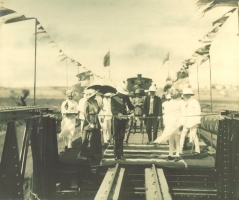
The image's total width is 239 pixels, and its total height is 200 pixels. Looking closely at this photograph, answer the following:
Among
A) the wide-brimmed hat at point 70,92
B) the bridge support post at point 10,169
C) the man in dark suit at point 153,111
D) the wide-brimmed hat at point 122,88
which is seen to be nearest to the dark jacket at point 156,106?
the man in dark suit at point 153,111

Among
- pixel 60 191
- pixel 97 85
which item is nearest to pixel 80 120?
pixel 97 85

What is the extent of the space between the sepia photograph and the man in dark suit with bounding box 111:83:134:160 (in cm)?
2

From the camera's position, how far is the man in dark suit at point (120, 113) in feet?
18.2

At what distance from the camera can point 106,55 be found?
5.33 meters

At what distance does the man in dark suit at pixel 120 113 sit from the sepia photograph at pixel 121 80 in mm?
19

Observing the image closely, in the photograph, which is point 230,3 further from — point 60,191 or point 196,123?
point 60,191

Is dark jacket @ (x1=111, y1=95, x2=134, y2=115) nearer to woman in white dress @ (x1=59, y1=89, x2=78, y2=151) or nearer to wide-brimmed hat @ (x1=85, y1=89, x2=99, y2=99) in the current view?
wide-brimmed hat @ (x1=85, y1=89, x2=99, y2=99)

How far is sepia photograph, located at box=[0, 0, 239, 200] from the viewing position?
5.12 m

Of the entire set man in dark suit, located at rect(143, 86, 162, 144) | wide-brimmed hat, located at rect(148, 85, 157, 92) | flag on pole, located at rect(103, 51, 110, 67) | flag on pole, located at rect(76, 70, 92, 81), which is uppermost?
flag on pole, located at rect(103, 51, 110, 67)

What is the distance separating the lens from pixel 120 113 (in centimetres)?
560

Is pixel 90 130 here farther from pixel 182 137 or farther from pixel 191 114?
pixel 191 114

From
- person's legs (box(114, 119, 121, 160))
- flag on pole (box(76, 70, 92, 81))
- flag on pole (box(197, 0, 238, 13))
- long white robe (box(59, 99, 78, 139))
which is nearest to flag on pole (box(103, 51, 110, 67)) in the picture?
flag on pole (box(76, 70, 92, 81))

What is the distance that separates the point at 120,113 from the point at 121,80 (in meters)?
0.63

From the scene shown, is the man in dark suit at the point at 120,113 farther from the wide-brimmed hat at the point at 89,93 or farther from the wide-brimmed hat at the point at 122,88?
the wide-brimmed hat at the point at 89,93
